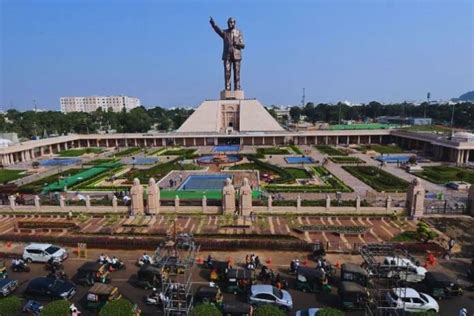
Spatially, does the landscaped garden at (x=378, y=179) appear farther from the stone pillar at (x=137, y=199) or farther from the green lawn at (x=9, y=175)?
the green lawn at (x=9, y=175)

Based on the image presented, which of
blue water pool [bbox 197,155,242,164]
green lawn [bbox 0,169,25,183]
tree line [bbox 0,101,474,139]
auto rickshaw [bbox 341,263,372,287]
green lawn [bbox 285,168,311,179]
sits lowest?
auto rickshaw [bbox 341,263,372,287]

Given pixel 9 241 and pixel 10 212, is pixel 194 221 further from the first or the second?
pixel 10 212

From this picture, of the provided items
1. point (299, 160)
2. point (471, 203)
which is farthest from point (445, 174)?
point (299, 160)

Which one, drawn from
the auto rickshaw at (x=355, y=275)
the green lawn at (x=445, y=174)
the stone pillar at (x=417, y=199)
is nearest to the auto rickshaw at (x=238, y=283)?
the auto rickshaw at (x=355, y=275)

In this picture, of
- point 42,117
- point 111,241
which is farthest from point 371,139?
point 42,117

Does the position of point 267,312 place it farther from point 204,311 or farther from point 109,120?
point 109,120

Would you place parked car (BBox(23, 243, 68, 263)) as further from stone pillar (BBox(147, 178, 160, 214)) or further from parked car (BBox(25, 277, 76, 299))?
stone pillar (BBox(147, 178, 160, 214))

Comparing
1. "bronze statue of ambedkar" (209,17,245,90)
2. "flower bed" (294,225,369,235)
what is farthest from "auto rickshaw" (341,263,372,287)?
"bronze statue of ambedkar" (209,17,245,90)
